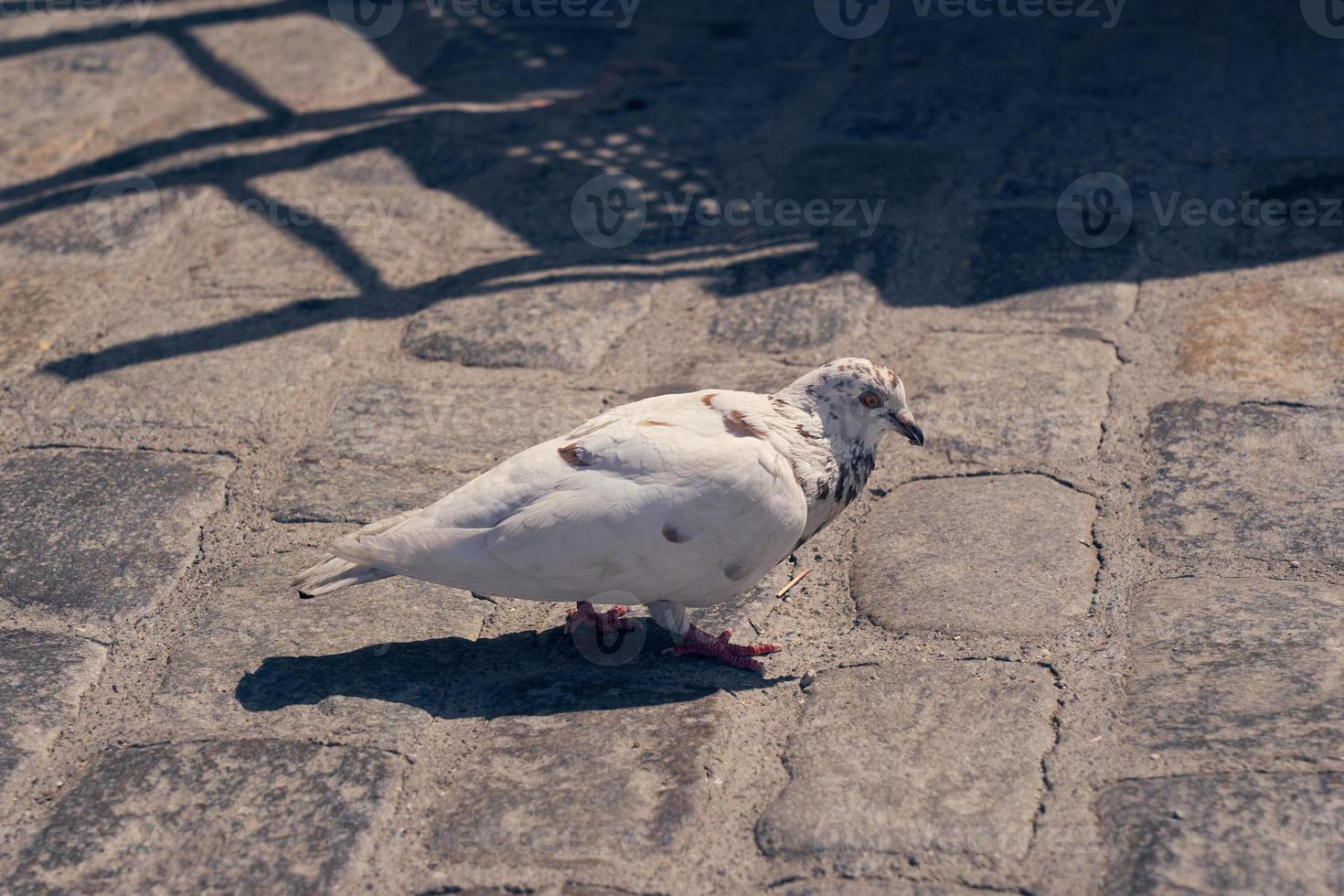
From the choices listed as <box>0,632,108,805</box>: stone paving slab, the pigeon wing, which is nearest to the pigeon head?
the pigeon wing

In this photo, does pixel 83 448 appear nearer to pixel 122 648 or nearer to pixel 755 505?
pixel 122 648

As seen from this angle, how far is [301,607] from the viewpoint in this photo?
11.3 ft

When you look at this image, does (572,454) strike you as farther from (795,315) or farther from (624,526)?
(795,315)

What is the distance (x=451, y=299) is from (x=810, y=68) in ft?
8.34

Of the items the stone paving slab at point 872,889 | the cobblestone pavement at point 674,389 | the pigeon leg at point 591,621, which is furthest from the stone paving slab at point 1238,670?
the pigeon leg at point 591,621

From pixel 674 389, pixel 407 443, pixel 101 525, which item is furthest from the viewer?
pixel 674 389

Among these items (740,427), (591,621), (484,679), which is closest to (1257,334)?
(740,427)

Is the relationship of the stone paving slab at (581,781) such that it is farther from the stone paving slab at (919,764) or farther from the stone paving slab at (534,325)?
the stone paving slab at (534,325)

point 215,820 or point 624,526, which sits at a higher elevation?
point 624,526

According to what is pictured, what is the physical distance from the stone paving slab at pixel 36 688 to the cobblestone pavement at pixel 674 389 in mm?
13

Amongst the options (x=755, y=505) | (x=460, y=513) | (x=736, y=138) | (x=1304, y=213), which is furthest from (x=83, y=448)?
(x=1304, y=213)

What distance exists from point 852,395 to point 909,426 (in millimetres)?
189

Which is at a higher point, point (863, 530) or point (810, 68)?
point (810, 68)

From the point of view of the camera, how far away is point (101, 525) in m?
3.73
